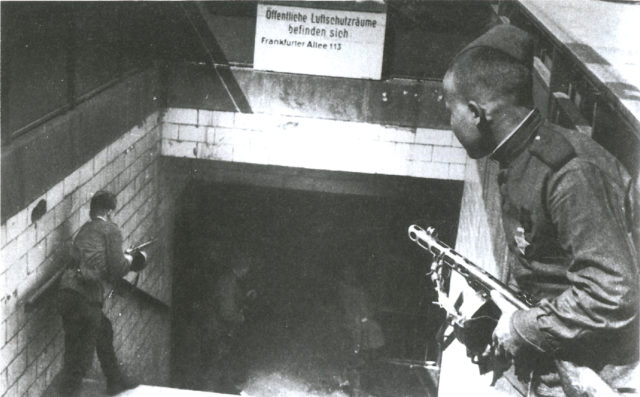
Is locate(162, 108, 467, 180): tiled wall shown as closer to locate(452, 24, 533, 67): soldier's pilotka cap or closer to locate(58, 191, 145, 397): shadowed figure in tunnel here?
locate(58, 191, 145, 397): shadowed figure in tunnel

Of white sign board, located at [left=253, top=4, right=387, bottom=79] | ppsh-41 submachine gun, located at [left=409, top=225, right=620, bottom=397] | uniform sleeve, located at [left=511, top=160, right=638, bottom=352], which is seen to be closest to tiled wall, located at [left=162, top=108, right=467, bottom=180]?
white sign board, located at [left=253, top=4, right=387, bottom=79]

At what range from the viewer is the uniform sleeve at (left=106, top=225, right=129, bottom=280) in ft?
17.1

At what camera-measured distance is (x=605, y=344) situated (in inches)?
91.4

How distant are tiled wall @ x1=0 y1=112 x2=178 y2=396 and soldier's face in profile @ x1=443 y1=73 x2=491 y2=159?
292cm

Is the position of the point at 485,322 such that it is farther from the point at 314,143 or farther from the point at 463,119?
the point at 314,143

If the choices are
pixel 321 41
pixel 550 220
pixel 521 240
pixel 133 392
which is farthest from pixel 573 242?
pixel 321 41

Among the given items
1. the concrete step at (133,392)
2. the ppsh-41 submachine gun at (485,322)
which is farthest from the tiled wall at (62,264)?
the ppsh-41 submachine gun at (485,322)

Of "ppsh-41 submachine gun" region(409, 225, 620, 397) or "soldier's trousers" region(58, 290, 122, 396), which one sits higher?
"ppsh-41 submachine gun" region(409, 225, 620, 397)

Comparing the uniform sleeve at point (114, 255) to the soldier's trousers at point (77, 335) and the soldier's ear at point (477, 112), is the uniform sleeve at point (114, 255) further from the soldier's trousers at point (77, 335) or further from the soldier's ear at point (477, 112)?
the soldier's ear at point (477, 112)

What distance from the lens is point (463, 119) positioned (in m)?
2.46

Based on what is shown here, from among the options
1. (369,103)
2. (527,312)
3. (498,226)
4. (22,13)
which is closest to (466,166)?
(369,103)

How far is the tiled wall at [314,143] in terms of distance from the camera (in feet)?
25.0

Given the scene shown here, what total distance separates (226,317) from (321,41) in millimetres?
3507

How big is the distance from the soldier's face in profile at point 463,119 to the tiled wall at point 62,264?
115 inches
